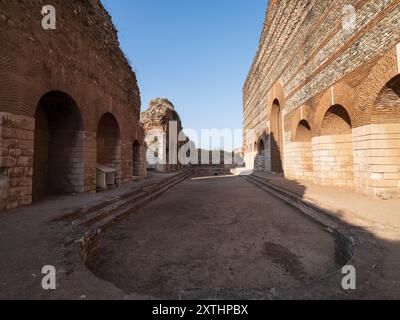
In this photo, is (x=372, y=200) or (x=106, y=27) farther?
(x=106, y=27)

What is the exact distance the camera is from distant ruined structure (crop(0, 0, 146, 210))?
4648 mm

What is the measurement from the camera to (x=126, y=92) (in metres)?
11.3

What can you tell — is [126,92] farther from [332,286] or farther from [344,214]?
[332,286]

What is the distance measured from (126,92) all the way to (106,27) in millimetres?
2919

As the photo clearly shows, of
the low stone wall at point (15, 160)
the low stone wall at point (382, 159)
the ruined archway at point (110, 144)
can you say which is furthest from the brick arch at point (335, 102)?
the low stone wall at point (15, 160)

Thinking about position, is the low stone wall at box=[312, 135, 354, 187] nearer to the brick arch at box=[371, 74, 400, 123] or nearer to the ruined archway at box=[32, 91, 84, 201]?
the brick arch at box=[371, 74, 400, 123]

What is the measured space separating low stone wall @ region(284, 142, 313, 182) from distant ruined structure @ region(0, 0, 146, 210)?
28.1 feet

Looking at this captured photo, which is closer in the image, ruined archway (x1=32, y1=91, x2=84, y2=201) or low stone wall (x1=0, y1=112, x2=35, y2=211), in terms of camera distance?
low stone wall (x1=0, y1=112, x2=35, y2=211)

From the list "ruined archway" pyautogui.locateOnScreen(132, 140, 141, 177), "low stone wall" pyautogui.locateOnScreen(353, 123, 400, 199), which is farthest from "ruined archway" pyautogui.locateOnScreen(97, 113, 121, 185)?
"low stone wall" pyautogui.locateOnScreen(353, 123, 400, 199)

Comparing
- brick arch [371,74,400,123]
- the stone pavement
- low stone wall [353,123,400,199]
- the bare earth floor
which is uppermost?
brick arch [371,74,400,123]

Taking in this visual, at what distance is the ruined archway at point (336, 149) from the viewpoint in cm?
812

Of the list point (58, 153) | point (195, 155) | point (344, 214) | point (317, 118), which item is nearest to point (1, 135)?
point (58, 153)

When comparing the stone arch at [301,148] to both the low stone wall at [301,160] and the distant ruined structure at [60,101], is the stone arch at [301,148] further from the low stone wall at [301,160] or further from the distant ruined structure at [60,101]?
the distant ruined structure at [60,101]

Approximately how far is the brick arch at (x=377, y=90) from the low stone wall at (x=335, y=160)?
6.83 ft
